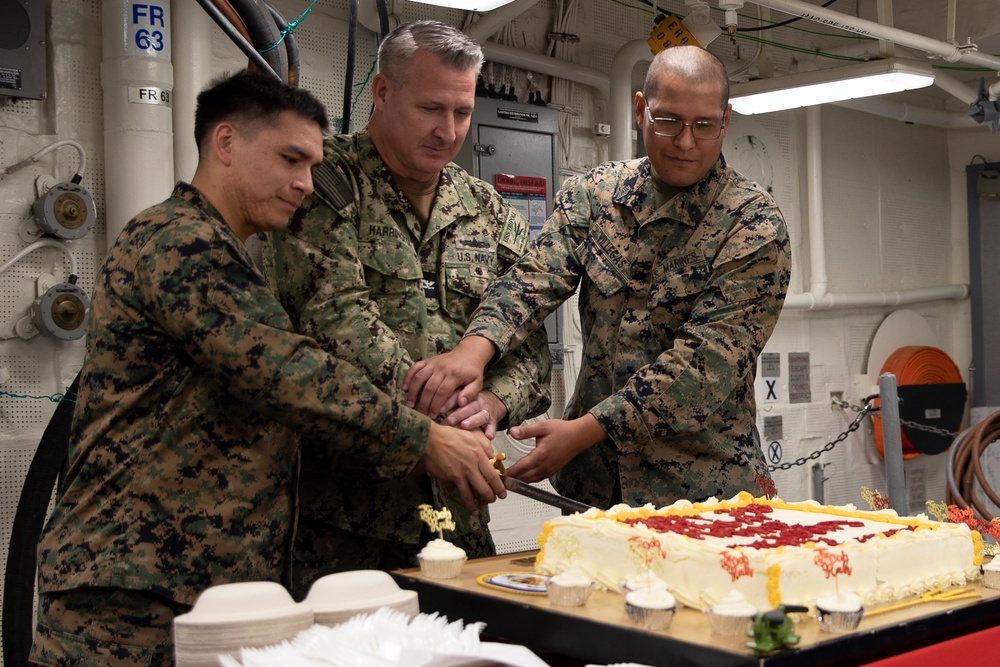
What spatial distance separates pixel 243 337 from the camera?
191cm

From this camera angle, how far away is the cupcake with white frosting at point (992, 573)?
75.3 inches

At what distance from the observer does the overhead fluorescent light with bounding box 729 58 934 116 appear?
5637 mm

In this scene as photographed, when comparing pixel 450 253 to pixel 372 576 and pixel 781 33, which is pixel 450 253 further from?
pixel 781 33

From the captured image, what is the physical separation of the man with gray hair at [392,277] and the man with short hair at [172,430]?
39 cm

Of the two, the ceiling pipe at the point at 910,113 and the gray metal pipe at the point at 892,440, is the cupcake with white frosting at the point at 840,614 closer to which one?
the gray metal pipe at the point at 892,440

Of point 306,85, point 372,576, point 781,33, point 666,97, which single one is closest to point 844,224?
point 781,33

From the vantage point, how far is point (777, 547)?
1838 mm

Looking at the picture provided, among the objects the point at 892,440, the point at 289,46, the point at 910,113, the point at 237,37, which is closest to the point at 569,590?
the point at 237,37

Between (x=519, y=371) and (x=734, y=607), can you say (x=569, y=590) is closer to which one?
(x=734, y=607)

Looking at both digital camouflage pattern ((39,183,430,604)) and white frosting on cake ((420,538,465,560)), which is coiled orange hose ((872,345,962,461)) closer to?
white frosting on cake ((420,538,465,560))

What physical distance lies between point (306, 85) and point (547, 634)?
136 inches

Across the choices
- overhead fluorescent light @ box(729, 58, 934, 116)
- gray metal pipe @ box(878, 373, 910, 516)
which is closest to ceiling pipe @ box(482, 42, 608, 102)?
overhead fluorescent light @ box(729, 58, 934, 116)

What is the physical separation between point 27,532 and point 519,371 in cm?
169

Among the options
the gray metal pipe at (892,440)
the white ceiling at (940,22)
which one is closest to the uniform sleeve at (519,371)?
the gray metal pipe at (892,440)
